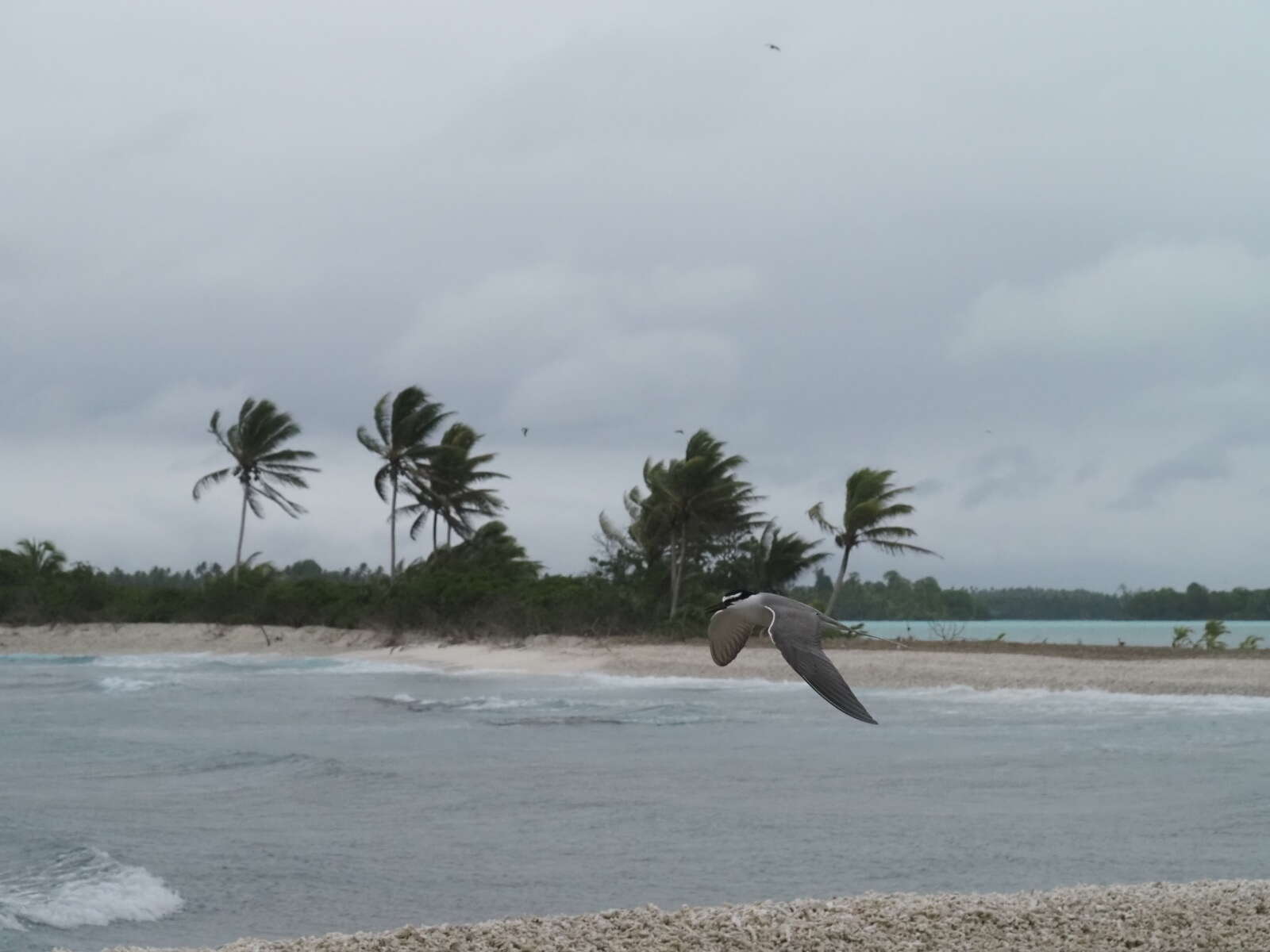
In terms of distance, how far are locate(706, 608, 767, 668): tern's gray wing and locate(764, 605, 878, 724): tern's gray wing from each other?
228 mm

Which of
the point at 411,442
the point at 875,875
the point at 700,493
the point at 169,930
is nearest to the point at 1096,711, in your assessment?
the point at 875,875

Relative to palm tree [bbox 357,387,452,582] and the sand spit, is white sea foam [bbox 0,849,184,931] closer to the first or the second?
the sand spit

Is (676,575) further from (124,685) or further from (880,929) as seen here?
(880,929)

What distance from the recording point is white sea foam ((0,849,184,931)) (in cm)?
801

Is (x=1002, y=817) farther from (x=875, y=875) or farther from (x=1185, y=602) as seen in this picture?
(x=1185, y=602)

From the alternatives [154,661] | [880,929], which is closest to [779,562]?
[154,661]

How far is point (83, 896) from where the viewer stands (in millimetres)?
8367

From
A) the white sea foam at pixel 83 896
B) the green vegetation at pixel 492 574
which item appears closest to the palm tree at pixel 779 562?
the green vegetation at pixel 492 574

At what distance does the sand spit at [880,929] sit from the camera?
5902 millimetres

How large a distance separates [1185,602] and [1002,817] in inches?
2740

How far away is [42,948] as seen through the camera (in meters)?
7.34

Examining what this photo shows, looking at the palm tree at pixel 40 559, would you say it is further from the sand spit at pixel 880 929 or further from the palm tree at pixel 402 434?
the sand spit at pixel 880 929

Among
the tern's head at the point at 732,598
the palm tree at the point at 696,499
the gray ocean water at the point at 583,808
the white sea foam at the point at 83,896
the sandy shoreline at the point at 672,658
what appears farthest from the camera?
the palm tree at the point at 696,499

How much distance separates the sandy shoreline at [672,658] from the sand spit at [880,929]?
1646 cm
